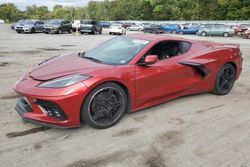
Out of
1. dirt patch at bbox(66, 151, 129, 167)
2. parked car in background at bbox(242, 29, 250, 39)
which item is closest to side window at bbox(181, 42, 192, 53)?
dirt patch at bbox(66, 151, 129, 167)

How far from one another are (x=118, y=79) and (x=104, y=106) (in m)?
0.45

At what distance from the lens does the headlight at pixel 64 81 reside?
3889mm

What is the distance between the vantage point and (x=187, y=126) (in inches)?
173

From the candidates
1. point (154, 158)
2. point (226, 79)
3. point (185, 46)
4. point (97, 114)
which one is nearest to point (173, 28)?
point (226, 79)

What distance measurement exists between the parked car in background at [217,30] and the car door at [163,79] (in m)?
30.6

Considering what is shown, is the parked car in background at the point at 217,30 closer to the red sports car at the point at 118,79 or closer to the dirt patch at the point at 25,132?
the red sports car at the point at 118,79

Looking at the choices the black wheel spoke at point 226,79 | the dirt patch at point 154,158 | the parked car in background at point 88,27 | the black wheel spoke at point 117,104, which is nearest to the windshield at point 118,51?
the black wheel spoke at point 117,104

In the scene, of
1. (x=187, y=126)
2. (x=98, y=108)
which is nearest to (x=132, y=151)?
(x=98, y=108)

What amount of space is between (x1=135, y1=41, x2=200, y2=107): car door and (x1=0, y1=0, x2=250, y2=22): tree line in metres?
61.9

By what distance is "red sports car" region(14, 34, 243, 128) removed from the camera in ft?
12.7

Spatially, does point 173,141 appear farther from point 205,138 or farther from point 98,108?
point 98,108

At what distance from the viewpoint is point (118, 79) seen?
4234 millimetres

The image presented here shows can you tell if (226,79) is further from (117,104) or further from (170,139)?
(117,104)

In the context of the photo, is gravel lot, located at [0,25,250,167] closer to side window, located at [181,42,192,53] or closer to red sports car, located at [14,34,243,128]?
red sports car, located at [14,34,243,128]
